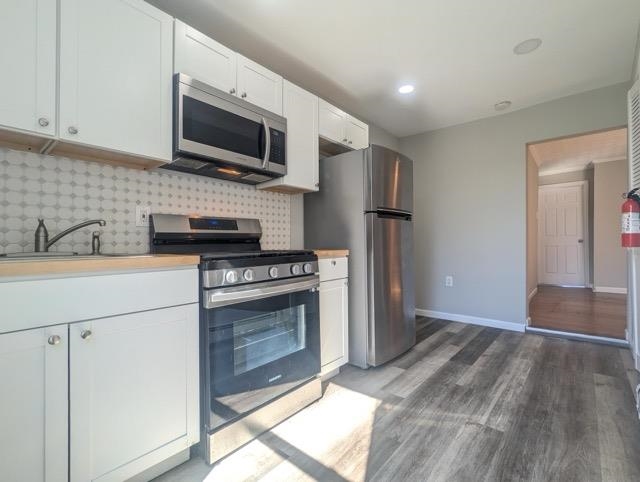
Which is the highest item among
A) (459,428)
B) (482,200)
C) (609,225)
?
(482,200)

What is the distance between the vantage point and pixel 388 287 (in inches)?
97.3

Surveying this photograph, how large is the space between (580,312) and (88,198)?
5.43 metres

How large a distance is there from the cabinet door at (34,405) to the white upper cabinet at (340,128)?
2160mm

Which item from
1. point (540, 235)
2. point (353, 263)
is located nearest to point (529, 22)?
point (353, 263)

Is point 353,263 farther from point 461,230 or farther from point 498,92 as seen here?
point 498,92

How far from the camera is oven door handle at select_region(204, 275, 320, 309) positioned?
1.37 meters

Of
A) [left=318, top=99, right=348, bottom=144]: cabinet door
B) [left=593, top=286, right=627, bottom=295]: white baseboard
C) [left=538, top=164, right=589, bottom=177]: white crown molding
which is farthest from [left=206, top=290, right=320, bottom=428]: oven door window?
[left=538, top=164, right=589, bottom=177]: white crown molding

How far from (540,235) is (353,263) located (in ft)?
20.1

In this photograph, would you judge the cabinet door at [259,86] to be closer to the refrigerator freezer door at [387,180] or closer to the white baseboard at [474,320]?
the refrigerator freezer door at [387,180]

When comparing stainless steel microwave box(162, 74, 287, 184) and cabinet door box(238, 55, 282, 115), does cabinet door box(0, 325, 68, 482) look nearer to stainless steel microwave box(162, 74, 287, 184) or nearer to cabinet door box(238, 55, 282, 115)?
stainless steel microwave box(162, 74, 287, 184)

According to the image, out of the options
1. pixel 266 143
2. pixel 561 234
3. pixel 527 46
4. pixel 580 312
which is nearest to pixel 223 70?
pixel 266 143

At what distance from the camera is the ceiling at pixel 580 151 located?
4.22 meters

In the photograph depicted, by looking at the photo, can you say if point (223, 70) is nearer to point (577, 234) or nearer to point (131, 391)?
point (131, 391)

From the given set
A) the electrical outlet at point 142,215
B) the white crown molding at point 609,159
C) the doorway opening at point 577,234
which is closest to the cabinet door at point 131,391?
the electrical outlet at point 142,215
